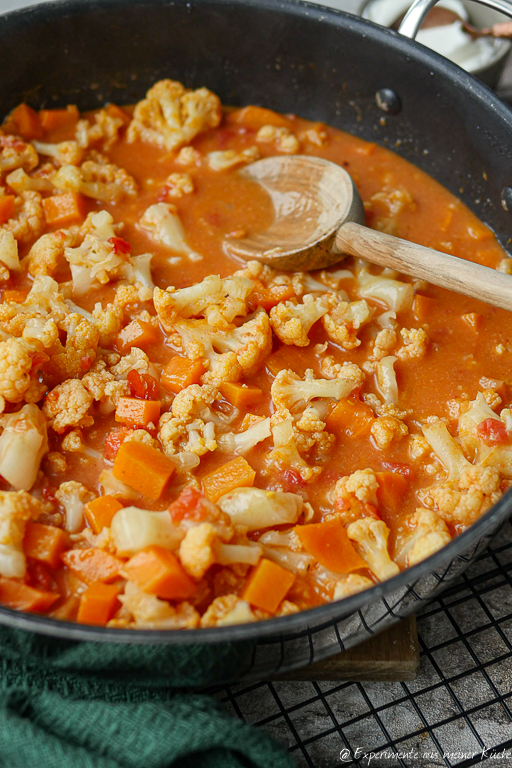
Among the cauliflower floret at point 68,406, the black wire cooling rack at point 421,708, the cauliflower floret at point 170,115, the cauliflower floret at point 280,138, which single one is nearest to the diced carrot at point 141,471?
the cauliflower floret at point 68,406

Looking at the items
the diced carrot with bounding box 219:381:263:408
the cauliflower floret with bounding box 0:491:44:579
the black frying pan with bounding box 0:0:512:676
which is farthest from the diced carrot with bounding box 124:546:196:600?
the black frying pan with bounding box 0:0:512:676

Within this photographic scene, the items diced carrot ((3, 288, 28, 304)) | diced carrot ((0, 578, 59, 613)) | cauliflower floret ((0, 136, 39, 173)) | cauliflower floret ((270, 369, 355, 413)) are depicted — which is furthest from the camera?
cauliflower floret ((0, 136, 39, 173))

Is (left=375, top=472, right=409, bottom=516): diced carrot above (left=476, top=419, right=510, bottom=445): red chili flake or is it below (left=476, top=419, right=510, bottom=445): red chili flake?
below

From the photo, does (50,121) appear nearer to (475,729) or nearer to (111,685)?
(111,685)

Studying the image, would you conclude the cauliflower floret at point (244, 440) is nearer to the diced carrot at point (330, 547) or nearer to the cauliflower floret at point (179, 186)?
the diced carrot at point (330, 547)

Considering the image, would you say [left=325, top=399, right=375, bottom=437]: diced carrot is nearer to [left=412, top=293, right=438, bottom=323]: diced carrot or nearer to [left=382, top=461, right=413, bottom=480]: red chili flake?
[left=382, top=461, right=413, bottom=480]: red chili flake

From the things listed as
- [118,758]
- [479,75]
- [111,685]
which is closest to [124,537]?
[111,685]

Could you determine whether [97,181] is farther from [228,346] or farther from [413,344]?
[413,344]
